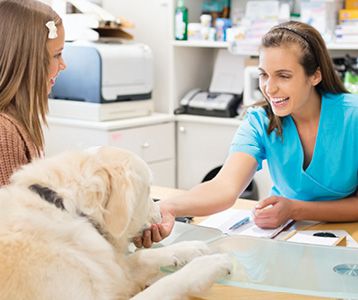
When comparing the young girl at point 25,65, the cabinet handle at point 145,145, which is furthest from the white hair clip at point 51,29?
the cabinet handle at point 145,145

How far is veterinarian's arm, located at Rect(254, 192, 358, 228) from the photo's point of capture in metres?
2.00

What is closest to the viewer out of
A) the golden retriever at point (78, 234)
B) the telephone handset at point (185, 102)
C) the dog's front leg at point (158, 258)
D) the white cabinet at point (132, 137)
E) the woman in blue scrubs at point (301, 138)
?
the golden retriever at point (78, 234)

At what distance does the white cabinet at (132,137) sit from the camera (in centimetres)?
381

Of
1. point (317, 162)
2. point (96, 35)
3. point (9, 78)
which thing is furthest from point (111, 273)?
point (96, 35)

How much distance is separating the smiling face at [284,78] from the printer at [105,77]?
69.1 inches

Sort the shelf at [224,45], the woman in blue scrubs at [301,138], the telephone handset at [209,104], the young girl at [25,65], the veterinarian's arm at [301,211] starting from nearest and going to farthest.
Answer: the young girl at [25,65]
the veterinarian's arm at [301,211]
the woman in blue scrubs at [301,138]
the shelf at [224,45]
the telephone handset at [209,104]

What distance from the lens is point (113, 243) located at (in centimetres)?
138

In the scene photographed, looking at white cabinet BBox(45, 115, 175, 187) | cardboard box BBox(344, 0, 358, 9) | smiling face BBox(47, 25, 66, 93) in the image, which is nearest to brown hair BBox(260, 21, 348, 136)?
smiling face BBox(47, 25, 66, 93)

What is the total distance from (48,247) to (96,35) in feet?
8.86

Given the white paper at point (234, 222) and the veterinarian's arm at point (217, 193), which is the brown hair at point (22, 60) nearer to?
the veterinarian's arm at point (217, 193)

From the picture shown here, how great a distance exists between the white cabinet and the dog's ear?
2337 mm

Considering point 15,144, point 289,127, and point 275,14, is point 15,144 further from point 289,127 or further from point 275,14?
point 275,14

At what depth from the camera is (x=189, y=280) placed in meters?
1.32

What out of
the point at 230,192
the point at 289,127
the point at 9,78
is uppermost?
the point at 9,78
